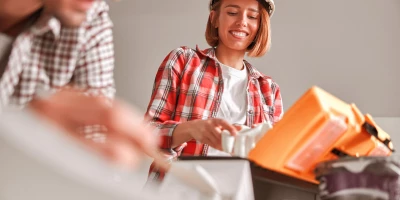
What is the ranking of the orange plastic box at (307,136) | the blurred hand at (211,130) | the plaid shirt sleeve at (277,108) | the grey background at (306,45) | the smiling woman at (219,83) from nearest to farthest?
the orange plastic box at (307,136), the blurred hand at (211,130), the smiling woman at (219,83), the plaid shirt sleeve at (277,108), the grey background at (306,45)

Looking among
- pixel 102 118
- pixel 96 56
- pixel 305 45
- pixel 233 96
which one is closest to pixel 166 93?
pixel 233 96

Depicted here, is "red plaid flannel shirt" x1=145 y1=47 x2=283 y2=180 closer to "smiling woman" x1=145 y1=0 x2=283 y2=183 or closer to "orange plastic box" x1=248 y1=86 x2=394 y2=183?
"smiling woman" x1=145 y1=0 x2=283 y2=183

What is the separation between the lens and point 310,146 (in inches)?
29.0

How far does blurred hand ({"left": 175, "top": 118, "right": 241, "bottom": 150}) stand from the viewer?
0.91 meters

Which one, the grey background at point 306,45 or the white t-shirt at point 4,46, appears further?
the grey background at point 306,45

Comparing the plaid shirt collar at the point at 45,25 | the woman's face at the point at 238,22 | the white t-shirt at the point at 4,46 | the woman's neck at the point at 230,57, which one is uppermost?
the plaid shirt collar at the point at 45,25

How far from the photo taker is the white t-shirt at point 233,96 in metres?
1.33

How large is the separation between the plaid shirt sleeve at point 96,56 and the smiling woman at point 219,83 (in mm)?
359

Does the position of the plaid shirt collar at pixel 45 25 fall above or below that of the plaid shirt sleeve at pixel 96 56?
above

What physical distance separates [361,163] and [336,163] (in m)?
0.03

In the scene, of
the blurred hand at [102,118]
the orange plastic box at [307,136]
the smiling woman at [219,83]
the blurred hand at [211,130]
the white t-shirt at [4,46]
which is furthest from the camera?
the smiling woman at [219,83]

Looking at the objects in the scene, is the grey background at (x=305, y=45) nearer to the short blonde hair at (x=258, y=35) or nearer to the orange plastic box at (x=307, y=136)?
the short blonde hair at (x=258, y=35)

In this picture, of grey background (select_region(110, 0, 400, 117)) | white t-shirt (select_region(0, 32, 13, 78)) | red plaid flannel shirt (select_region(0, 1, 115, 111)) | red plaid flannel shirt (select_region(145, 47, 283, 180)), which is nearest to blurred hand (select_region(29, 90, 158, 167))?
red plaid flannel shirt (select_region(0, 1, 115, 111))

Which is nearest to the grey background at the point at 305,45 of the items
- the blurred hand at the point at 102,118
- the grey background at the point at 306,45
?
the grey background at the point at 306,45
